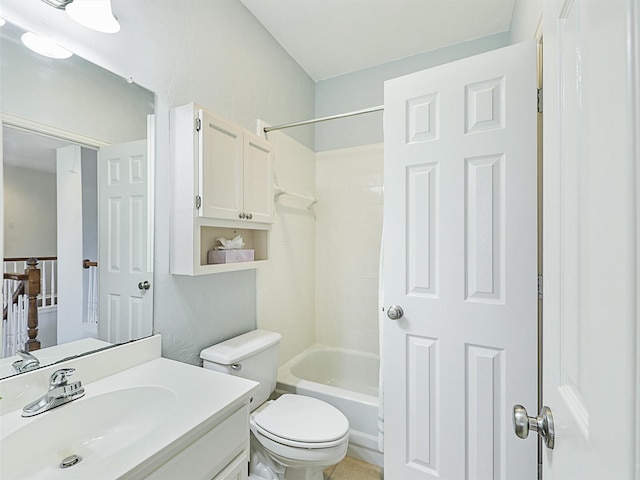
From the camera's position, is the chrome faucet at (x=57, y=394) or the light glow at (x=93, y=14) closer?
the chrome faucet at (x=57, y=394)

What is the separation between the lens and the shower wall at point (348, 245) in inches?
97.1

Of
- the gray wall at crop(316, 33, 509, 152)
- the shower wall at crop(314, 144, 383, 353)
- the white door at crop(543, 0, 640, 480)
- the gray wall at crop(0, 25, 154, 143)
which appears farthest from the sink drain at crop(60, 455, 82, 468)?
the gray wall at crop(316, 33, 509, 152)

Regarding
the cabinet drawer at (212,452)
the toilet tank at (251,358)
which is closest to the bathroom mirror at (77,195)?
the toilet tank at (251,358)

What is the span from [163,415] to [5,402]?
415mm

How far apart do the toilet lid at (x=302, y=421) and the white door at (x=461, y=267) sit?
0.90 ft

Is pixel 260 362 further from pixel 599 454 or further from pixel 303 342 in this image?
pixel 599 454

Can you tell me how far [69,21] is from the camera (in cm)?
106

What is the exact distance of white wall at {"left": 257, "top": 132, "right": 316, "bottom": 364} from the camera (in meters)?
2.13

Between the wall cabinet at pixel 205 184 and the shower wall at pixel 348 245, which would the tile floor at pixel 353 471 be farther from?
the wall cabinet at pixel 205 184

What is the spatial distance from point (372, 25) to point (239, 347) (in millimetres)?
2088

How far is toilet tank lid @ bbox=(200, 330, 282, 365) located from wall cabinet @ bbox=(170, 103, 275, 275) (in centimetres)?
39

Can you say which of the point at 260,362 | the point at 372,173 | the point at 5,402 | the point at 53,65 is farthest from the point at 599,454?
the point at 372,173

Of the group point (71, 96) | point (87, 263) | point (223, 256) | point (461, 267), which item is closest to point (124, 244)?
point (87, 263)

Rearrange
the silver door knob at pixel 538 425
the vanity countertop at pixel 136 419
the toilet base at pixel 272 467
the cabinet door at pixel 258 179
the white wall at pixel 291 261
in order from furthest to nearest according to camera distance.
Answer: the white wall at pixel 291 261 < the cabinet door at pixel 258 179 < the toilet base at pixel 272 467 < the vanity countertop at pixel 136 419 < the silver door knob at pixel 538 425
